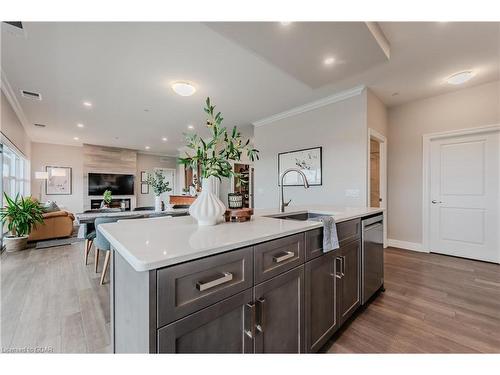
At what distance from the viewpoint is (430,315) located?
6.29 ft

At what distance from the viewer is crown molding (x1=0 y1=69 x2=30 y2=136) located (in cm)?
308

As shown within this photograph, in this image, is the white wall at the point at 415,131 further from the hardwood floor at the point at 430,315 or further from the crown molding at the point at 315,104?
the crown molding at the point at 315,104

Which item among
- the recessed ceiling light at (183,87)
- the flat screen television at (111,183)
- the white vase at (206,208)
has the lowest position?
the white vase at (206,208)

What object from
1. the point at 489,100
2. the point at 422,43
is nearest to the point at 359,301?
the point at 422,43

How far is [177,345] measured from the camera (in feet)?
2.51

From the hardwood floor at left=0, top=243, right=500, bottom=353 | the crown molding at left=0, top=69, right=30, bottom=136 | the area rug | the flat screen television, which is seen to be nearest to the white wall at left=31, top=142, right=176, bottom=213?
the flat screen television

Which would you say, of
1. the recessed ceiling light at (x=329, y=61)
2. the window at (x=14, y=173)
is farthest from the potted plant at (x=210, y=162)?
the window at (x=14, y=173)

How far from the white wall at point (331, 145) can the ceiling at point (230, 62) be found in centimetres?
36

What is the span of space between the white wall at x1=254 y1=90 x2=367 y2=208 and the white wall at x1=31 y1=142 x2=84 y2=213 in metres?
6.98

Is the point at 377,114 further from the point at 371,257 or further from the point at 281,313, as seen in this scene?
the point at 281,313

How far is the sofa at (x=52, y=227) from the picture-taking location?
4.45 meters

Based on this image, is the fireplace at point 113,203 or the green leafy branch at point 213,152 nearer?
the green leafy branch at point 213,152

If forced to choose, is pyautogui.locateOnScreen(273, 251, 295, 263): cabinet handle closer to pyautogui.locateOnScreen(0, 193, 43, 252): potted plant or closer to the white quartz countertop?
the white quartz countertop

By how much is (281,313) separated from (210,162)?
976 millimetres
